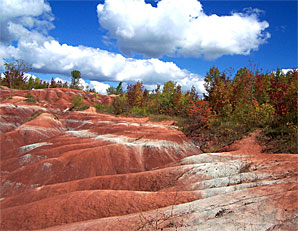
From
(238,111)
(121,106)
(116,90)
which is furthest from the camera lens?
(116,90)

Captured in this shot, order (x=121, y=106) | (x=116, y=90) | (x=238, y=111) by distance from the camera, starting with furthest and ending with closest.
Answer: (x=116, y=90) → (x=121, y=106) → (x=238, y=111)

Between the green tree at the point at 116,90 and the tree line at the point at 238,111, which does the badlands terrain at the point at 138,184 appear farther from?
the green tree at the point at 116,90

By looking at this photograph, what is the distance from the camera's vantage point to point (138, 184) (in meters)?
8.02

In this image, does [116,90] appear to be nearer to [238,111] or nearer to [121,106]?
[121,106]

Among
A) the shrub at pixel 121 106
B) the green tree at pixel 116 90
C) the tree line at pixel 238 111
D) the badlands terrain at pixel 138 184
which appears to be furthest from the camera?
the green tree at pixel 116 90

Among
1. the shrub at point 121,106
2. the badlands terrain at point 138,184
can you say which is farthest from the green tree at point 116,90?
the badlands terrain at point 138,184

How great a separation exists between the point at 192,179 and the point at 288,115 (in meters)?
8.15

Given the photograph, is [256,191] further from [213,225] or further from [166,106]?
[166,106]

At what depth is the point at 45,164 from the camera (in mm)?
10602

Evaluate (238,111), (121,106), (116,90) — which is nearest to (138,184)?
(238,111)

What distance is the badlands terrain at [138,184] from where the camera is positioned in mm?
3918

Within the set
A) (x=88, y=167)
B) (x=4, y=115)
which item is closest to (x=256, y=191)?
(x=88, y=167)

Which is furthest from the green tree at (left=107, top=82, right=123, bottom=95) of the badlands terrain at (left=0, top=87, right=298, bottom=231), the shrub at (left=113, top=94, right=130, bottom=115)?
the badlands terrain at (left=0, top=87, right=298, bottom=231)

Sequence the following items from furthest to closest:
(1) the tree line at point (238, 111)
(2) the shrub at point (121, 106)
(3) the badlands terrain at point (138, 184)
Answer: (2) the shrub at point (121, 106)
(1) the tree line at point (238, 111)
(3) the badlands terrain at point (138, 184)
